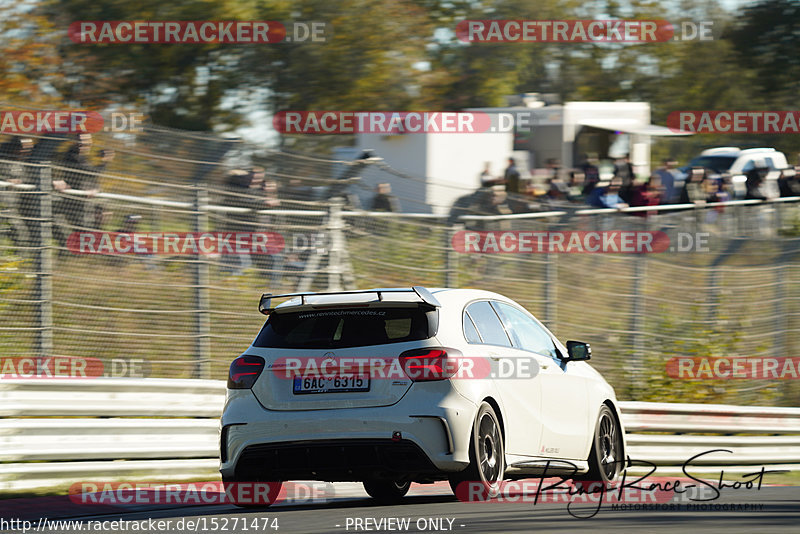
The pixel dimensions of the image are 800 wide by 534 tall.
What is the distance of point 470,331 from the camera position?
905 centimetres

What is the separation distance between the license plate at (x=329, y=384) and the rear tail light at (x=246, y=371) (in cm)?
29

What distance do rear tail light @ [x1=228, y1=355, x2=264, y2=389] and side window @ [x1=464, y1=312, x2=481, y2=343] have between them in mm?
1367

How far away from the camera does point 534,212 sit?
16844 millimetres

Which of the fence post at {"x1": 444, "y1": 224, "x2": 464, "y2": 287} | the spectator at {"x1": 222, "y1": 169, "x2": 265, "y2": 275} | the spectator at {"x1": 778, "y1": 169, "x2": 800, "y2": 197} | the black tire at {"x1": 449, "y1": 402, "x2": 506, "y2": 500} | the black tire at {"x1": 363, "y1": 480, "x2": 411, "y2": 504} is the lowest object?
the black tire at {"x1": 363, "y1": 480, "x2": 411, "y2": 504}

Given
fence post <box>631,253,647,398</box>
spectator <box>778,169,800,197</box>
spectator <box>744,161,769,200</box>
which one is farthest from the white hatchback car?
spectator <box>778,169,800,197</box>

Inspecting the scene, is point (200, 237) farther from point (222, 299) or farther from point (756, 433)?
point (756, 433)

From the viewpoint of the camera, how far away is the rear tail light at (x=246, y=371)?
8.80 m

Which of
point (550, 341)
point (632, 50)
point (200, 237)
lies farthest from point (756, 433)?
point (632, 50)

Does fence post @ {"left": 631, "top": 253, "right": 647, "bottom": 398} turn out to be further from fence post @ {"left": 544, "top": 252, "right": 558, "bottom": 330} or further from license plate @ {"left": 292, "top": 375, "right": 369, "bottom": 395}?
license plate @ {"left": 292, "top": 375, "right": 369, "bottom": 395}

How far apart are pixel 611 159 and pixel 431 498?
14.4 meters

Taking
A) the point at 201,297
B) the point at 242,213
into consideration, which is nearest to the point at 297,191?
the point at 242,213

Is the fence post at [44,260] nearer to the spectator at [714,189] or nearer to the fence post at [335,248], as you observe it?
the fence post at [335,248]

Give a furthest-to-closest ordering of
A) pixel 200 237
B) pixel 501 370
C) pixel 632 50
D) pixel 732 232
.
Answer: pixel 632 50
pixel 732 232
pixel 200 237
pixel 501 370

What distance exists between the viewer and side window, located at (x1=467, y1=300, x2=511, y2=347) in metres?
9.27
